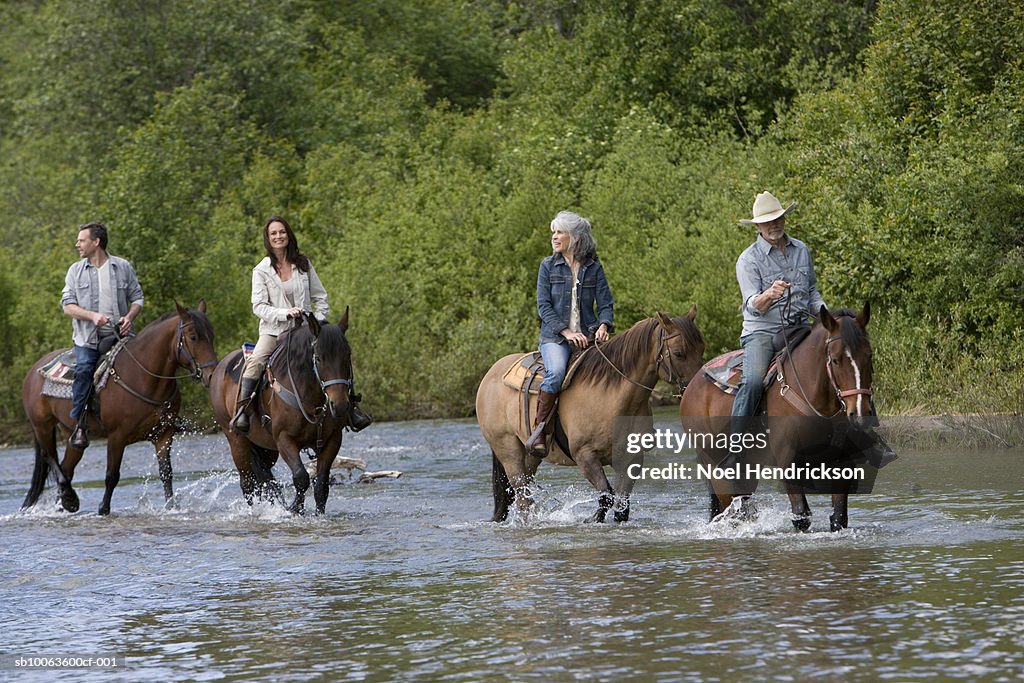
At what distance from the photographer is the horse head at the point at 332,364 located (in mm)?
13406

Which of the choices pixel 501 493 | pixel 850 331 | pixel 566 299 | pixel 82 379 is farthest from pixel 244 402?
pixel 850 331

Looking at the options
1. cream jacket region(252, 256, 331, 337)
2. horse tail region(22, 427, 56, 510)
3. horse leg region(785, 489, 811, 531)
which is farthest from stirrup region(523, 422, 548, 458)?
horse tail region(22, 427, 56, 510)

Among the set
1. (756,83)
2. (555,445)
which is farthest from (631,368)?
(756,83)

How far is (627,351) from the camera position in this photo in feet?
39.8

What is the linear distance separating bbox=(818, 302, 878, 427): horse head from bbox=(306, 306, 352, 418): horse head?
4.52 m

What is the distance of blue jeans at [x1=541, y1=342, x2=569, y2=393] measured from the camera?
12.5m

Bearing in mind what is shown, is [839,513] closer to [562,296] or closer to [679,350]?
[679,350]

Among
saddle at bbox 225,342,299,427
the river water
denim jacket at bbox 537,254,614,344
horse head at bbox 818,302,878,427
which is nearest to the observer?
the river water

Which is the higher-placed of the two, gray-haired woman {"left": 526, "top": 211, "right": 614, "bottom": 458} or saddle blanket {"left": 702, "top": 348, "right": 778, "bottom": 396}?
gray-haired woman {"left": 526, "top": 211, "right": 614, "bottom": 458}

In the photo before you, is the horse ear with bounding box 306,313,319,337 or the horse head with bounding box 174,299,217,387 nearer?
the horse ear with bounding box 306,313,319,337

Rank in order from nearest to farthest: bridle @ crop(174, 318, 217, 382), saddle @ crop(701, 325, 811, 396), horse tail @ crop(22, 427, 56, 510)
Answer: saddle @ crop(701, 325, 811, 396)
bridle @ crop(174, 318, 217, 382)
horse tail @ crop(22, 427, 56, 510)

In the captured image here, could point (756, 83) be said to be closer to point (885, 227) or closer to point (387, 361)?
point (387, 361)

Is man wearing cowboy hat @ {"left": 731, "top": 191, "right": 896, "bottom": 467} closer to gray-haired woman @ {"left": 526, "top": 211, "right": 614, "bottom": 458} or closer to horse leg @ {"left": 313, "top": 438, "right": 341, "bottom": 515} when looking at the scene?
gray-haired woman @ {"left": 526, "top": 211, "right": 614, "bottom": 458}

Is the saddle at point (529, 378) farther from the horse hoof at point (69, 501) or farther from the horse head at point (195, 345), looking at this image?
the horse hoof at point (69, 501)
